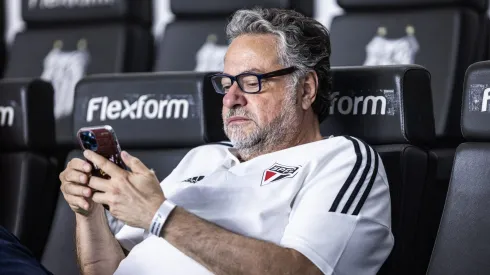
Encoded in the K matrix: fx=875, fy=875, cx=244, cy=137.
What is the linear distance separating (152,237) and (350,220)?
409 millimetres

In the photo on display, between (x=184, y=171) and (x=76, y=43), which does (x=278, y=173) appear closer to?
(x=184, y=171)

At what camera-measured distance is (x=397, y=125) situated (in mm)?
1778

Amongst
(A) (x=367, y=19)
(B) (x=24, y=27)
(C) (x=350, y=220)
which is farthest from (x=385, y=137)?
(B) (x=24, y=27)

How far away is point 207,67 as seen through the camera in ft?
9.27

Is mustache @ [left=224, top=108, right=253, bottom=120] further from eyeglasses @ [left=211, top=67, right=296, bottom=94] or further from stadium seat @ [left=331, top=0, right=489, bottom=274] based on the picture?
stadium seat @ [left=331, top=0, right=489, bottom=274]

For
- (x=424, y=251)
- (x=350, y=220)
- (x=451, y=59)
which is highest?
(x=451, y=59)

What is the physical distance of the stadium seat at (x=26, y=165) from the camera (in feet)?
7.06

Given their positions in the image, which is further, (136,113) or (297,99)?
(136,113)

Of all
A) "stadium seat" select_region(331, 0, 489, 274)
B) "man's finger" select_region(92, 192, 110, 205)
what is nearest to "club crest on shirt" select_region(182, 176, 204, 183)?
"man's finger" select_region(92, 192, 110, 205)

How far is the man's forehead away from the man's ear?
8cm

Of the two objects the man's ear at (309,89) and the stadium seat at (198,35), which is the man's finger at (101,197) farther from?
the stadium seat at (198,35)

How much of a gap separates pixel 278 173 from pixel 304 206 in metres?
0.13

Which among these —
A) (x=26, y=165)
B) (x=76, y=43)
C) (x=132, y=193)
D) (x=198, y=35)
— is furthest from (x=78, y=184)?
(x=76, y=43)

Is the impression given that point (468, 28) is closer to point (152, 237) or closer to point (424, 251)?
point (424, 251)
